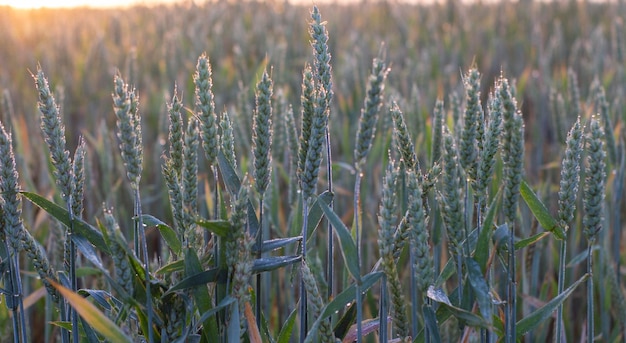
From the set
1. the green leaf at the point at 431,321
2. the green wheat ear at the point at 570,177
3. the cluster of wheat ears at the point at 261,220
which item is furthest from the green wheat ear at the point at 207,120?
the green wheat ear at the point at 570,177

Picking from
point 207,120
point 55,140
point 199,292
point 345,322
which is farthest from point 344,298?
point 55,140

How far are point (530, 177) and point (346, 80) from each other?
81 centimetres

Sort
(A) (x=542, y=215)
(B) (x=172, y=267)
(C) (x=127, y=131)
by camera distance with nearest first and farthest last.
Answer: (C) (x=127, y=131)
(B) (x=172, y=267)
(A) (x=542, y=215)

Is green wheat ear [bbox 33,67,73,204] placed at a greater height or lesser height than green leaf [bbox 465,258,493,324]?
greater

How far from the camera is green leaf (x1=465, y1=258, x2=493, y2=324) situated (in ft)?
2.64

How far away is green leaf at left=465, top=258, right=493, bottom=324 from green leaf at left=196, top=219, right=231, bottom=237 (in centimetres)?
31

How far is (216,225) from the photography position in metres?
0.80

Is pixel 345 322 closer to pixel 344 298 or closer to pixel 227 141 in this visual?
pixel 344 298

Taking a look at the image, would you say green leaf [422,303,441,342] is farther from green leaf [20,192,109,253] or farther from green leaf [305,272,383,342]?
green leaf [20,192,109,253]

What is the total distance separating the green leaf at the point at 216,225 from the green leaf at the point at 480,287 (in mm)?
310

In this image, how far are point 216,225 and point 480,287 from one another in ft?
1.11

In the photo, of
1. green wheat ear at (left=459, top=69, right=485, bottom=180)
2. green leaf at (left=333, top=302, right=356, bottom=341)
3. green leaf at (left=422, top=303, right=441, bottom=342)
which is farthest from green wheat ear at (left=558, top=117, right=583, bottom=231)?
green leaf at (left=333, top=302, right=356, bottom=341)

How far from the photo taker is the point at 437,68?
376cm

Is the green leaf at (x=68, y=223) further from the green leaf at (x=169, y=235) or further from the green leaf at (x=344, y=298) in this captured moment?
the green leaf at (x=344, y=298)
